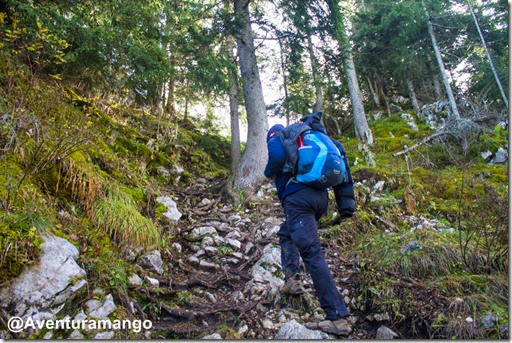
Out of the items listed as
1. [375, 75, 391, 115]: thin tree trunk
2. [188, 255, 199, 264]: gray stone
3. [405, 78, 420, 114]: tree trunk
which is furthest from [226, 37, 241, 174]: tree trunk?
[405, 78, 420, 114]: tree trunk

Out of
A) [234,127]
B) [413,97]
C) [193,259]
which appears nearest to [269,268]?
[193,259]

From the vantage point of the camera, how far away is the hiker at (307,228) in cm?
294

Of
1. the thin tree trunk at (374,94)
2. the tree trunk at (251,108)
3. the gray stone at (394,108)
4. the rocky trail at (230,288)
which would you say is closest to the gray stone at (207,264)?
the rocky trail at (230,288)

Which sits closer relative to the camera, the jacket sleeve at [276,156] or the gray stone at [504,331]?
the gray stone at [504,331]

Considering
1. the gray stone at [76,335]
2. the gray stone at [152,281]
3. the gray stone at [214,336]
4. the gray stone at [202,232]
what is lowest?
the gray stone at [214,336]

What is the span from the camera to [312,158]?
3.19m

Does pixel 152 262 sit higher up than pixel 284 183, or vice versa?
pixel 284 183

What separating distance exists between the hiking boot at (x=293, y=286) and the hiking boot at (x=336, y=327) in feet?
1.71

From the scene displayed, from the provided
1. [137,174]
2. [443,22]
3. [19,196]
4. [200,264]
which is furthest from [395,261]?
[443,22]

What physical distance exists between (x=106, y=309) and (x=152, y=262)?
1104mm

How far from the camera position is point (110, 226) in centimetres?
382

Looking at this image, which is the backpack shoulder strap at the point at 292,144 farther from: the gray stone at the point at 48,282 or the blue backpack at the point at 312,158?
the gray stone at the point at 48,282

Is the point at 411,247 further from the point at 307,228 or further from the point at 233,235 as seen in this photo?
the point at 233,235

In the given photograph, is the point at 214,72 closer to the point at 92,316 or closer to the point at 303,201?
the point at 303,201
